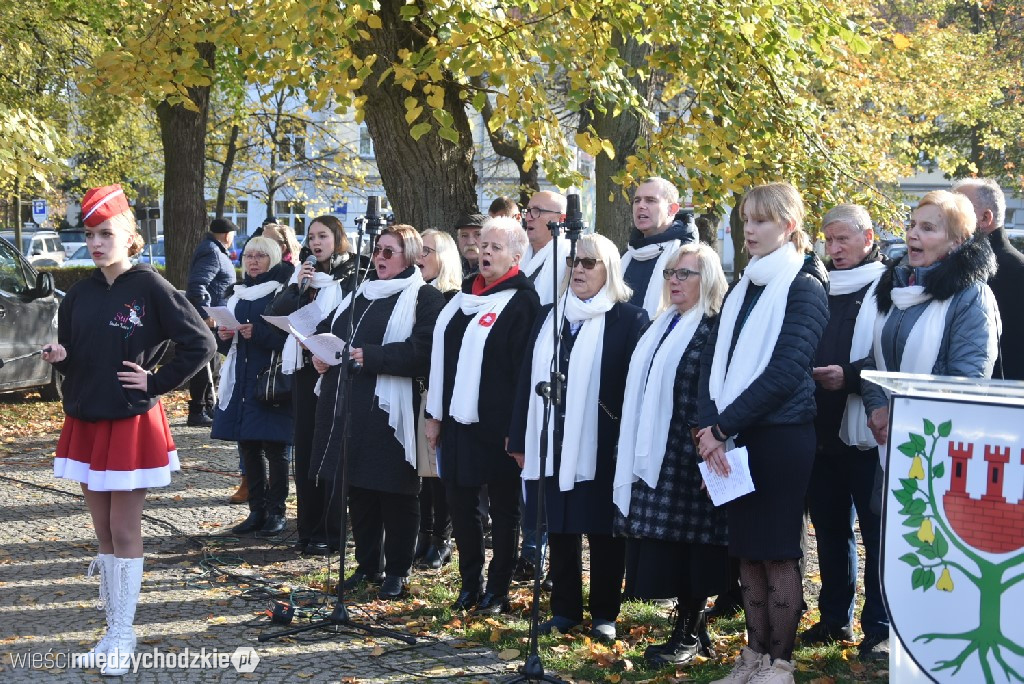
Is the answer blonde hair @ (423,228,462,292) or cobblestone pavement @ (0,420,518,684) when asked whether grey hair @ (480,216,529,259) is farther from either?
cobblestone pavement @ (0,420,518,684)

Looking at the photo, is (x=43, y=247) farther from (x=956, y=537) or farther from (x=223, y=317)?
(x=956, y=537)

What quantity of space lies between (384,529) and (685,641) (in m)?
2.21

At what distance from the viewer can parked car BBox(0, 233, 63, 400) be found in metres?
14.2

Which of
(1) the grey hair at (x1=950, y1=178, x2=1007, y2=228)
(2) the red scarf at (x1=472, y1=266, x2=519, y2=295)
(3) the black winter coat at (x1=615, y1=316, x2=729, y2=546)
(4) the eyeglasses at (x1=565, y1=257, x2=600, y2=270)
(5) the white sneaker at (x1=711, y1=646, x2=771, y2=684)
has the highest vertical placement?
(1) the grey hair at (x1=950, y1=178, x2=1007, y2=228)

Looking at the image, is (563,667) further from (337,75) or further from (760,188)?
(337,75)

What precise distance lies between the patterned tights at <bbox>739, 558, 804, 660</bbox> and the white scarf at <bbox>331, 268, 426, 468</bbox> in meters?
2.40

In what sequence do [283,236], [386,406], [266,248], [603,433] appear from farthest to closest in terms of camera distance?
[283,236] → [266,248] → [386,406] → [603,433]

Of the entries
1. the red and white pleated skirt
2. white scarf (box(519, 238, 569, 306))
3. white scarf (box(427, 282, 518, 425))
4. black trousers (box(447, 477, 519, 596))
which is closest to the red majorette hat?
the red and white pleated skirt

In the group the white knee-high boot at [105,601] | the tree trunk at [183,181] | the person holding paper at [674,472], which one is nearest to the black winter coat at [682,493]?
the person holding paper at [674,472]

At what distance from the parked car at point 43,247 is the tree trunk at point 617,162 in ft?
101

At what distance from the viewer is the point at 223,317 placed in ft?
27.7

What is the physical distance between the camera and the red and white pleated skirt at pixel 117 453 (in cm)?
555

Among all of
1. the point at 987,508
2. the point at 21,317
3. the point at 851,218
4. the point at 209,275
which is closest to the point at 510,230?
the point at 851,218

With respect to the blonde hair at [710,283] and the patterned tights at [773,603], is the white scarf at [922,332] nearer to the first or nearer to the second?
the blonde hair at [710,283]
